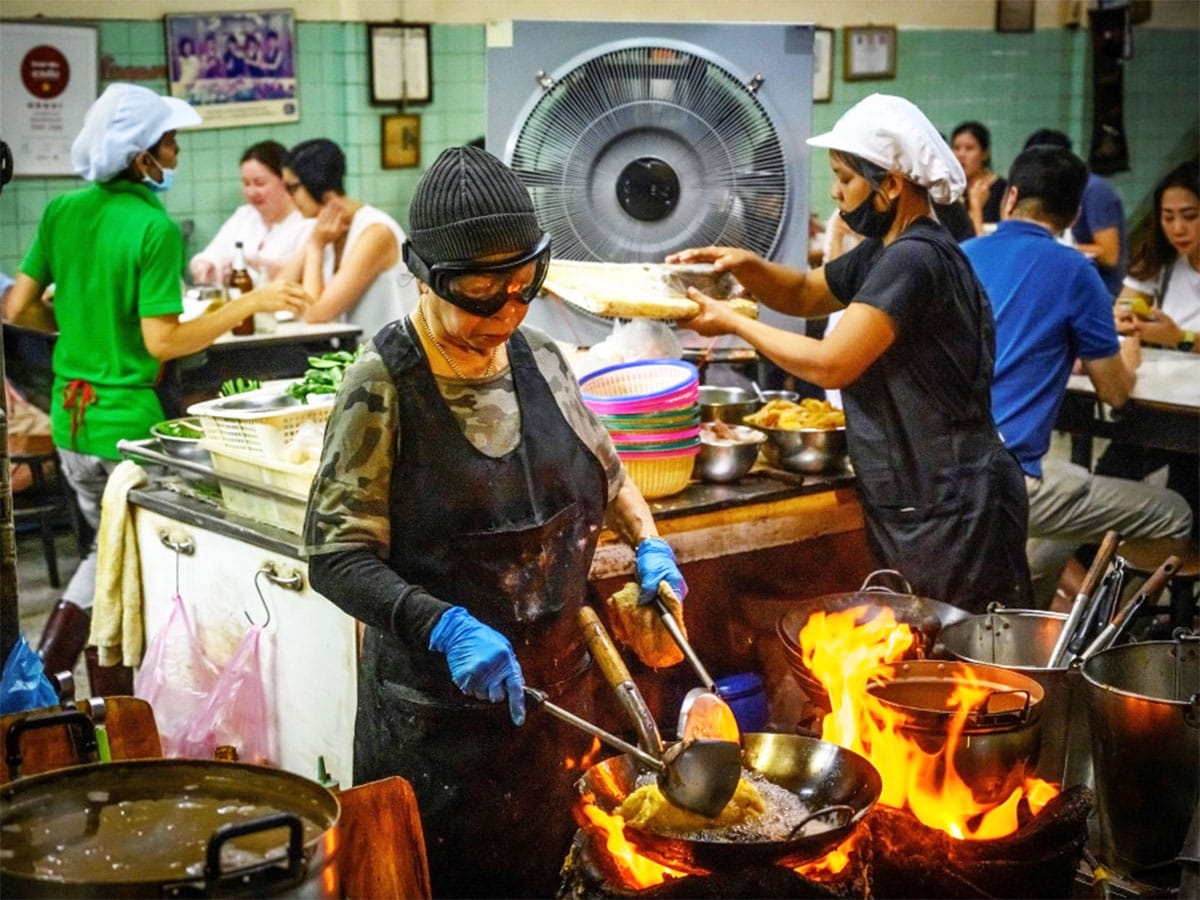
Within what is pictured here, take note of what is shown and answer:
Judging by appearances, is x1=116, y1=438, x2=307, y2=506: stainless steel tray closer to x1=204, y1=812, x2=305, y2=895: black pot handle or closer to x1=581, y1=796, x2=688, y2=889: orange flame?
x1=581, y1=796, x2=688, y2=889: orange flame

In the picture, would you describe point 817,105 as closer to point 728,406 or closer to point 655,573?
point 728,406

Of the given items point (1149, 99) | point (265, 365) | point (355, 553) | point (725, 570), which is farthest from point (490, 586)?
point (1149, 99)

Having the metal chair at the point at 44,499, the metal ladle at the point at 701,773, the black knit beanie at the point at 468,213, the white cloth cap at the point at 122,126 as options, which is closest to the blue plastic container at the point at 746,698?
the metal ladle at the point at 701,773

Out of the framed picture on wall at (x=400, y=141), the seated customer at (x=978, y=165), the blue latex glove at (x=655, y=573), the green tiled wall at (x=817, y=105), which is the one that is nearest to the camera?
the blue latex glove at (x=655, y=573)

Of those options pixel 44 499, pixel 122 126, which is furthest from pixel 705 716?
pixel 44 499

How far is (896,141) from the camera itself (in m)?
3.42

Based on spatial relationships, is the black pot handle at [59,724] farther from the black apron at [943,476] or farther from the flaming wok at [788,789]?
the black apron at [943,476]

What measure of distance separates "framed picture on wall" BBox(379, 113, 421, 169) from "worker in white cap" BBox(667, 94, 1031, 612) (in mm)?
4961

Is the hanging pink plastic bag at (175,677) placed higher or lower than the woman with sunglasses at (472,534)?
lower

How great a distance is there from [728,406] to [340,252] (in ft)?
10.2

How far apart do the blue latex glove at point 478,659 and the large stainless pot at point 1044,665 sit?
104cm

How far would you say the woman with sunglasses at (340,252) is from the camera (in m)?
6.42

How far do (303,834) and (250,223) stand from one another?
621 centimetres

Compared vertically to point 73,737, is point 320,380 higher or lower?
higher
